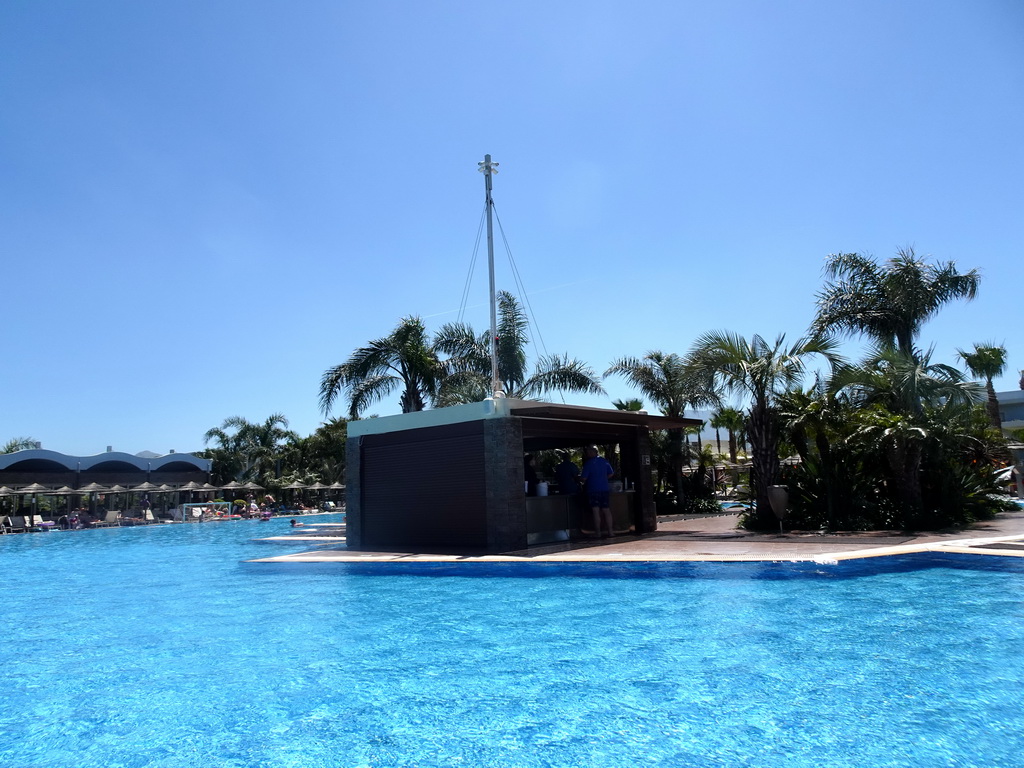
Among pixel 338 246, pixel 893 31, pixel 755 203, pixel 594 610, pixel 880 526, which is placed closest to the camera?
pixel 594 610

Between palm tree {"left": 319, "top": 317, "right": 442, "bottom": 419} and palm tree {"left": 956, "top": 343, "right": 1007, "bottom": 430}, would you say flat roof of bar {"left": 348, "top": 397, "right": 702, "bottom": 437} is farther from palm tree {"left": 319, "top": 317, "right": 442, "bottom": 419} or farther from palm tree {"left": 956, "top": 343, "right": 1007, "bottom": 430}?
palm tree {"left": 956, "top": 343, "right": 1007, "bottom": 430}

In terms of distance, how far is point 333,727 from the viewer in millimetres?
4227

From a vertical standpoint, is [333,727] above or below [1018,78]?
below

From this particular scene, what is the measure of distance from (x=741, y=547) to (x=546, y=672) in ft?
21.4

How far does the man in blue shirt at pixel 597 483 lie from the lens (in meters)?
13.4

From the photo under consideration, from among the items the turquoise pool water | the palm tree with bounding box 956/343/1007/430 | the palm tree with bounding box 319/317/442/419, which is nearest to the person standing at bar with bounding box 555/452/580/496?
the turquoise pool water

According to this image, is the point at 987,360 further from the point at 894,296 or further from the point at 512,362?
the point at 512,362

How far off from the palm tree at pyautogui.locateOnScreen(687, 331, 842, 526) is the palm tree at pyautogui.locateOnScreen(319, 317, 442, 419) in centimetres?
829

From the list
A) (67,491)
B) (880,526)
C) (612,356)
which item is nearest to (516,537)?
(880,526)

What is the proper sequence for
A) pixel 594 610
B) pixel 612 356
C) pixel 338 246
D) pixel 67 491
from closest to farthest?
pixel 594 610 < pixel 338 246 < pixel 612 356 < pixel 67 491

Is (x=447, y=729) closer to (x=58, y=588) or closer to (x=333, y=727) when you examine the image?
(x=333, y=727)

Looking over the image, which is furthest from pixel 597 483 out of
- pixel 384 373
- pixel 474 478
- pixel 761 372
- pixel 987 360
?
pixel 987 360

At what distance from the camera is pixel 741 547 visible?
428 inches

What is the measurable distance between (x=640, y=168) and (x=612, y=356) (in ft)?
35.5
